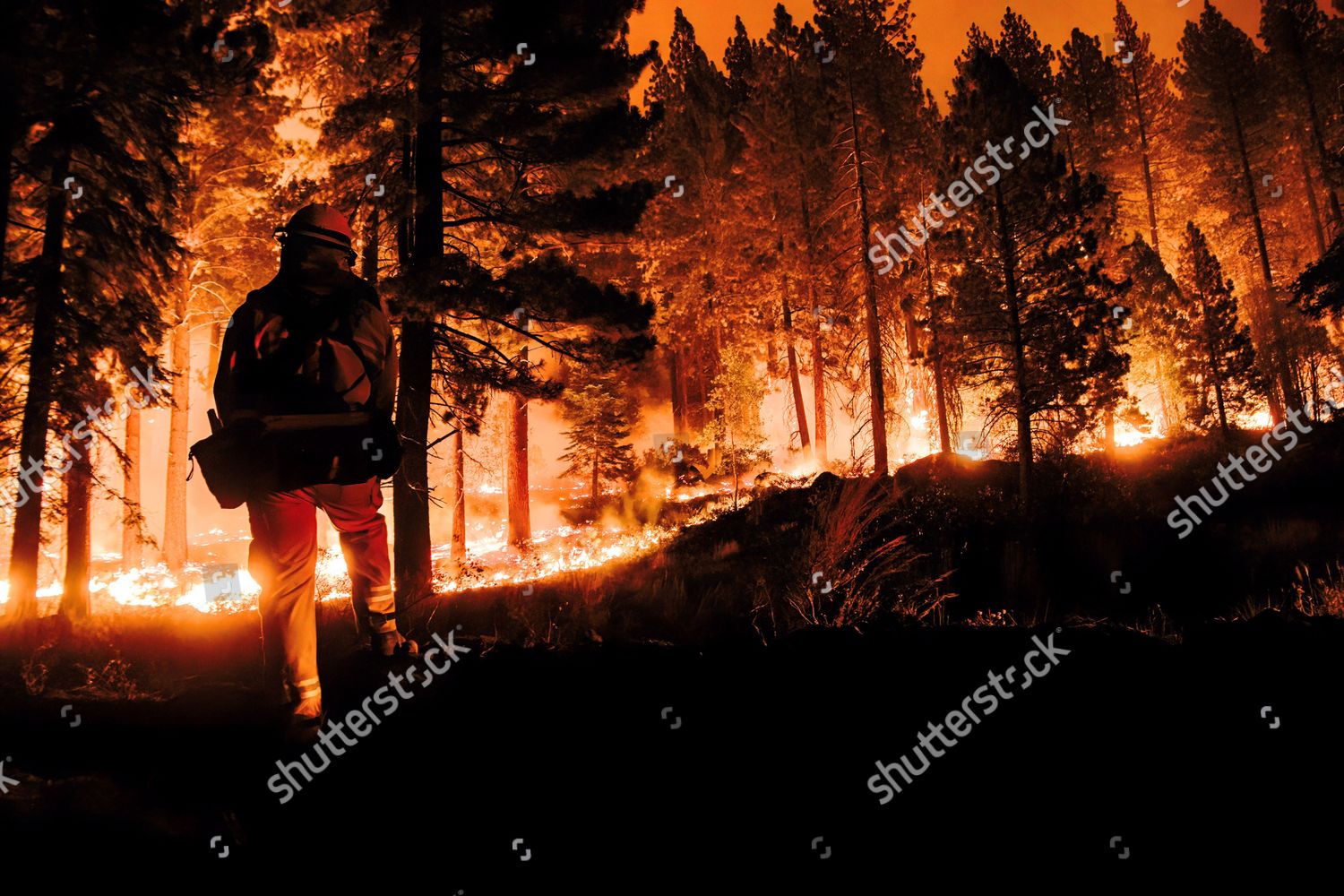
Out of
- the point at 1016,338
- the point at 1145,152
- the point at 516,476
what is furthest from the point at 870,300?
the point at 1145,152

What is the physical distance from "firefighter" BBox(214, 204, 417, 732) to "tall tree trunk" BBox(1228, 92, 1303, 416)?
29120 millimetres

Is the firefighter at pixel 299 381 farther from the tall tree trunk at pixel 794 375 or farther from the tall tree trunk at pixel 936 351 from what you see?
the tall tree trunk at pixel 794 375

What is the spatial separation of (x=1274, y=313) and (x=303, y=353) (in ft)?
120

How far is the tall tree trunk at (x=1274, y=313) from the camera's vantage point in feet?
75.6

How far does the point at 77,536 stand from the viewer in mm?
10180

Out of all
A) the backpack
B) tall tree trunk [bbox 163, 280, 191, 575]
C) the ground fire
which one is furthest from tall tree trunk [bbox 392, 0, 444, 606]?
tall tree trunk [bbox 163, 280, 191, 575]

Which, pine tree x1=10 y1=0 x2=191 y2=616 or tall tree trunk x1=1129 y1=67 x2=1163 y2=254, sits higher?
tall tree trunk x1=1129 y1=67 x2=1163 y2=254

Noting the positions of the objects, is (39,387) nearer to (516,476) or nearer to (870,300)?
(516,476)

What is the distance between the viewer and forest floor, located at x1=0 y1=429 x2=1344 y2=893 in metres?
2.52

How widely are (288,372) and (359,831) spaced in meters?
2.26

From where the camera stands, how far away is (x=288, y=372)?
11.0 ft

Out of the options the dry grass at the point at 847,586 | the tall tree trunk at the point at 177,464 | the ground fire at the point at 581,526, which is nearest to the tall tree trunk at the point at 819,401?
the ground fire at the point at 581,526

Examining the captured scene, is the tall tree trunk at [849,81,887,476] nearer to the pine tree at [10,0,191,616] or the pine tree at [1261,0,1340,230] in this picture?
the pine tree at [10,0,191,616]

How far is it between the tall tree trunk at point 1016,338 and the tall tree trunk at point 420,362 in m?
12.8
